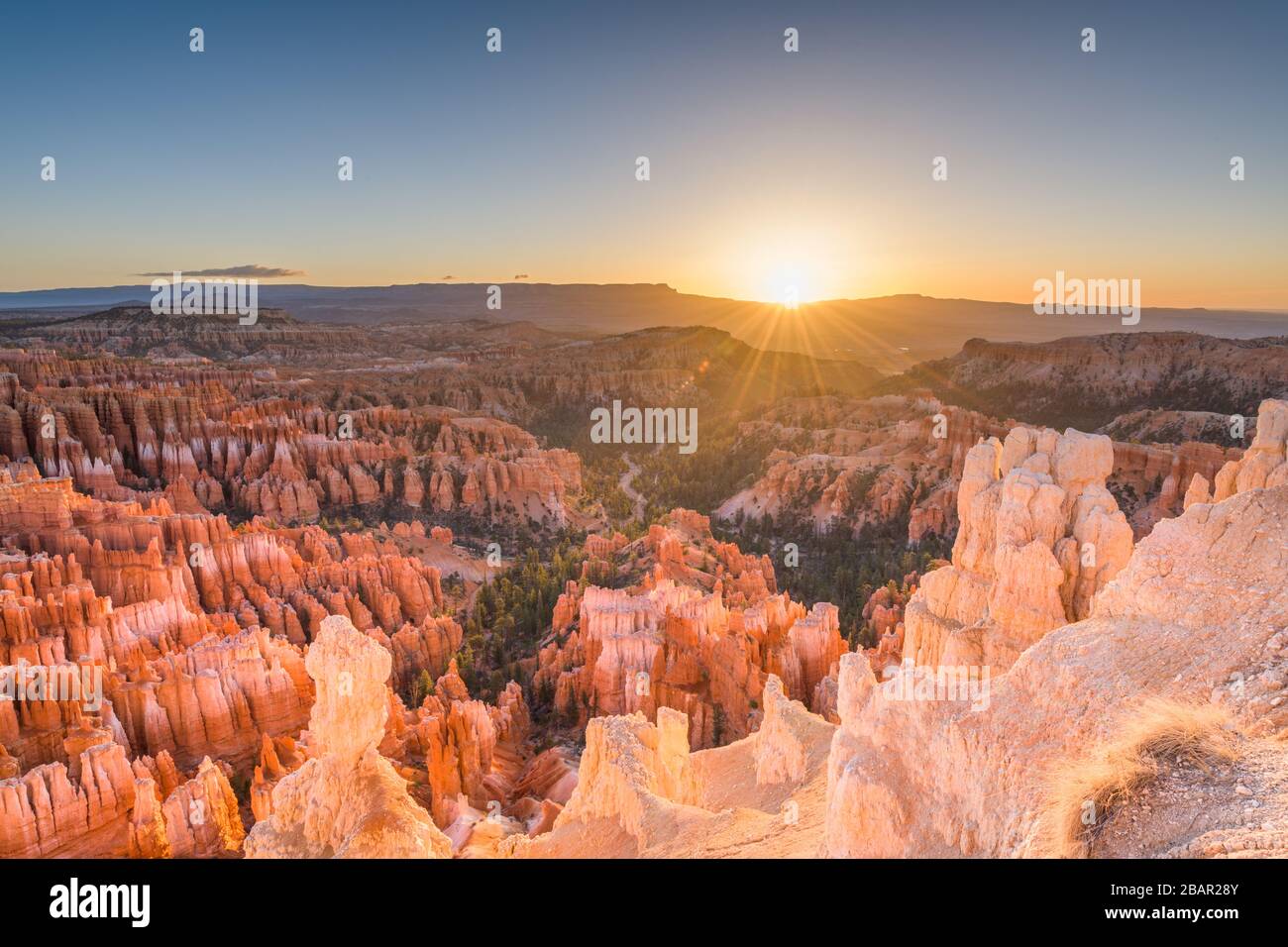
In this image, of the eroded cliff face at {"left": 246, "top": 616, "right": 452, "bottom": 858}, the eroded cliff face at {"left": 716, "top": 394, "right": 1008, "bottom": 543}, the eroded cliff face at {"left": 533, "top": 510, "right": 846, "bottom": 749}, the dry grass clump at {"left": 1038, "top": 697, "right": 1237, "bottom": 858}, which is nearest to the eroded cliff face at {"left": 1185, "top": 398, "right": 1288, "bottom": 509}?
the dry grass clump at {"left": 1038, "top": 697, "right": 1237, "bottom": 858}

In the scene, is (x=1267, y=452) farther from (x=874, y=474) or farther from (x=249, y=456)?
(x=249, y=456)

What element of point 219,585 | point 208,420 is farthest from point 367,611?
point 208,420

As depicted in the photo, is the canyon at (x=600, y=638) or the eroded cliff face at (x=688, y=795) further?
the eroded cliff face at (x=688, y=795)

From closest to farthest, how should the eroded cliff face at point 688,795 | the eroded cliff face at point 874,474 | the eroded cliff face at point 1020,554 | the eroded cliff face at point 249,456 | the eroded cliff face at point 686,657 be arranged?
the eroded cliff face at point 688,795 → the eroded cliff face at point 1020,554 → the eroded cliff face at point 686,657 → the eroded cliff face at point 249,456 → the eroded cliff face at point 874,474

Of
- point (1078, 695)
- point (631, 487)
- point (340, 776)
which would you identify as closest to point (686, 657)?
point (340, 776)

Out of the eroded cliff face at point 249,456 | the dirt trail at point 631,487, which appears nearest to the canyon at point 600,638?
the eroded cliff face at point 249,456

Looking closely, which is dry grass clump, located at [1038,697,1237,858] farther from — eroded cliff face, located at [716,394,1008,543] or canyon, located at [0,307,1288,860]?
eroded cliff face, located at [716,394,1008,543]

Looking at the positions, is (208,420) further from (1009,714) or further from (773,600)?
(1009,714)

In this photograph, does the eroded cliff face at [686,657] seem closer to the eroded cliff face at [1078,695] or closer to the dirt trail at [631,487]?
the eroded cliff face at [1078,695]
